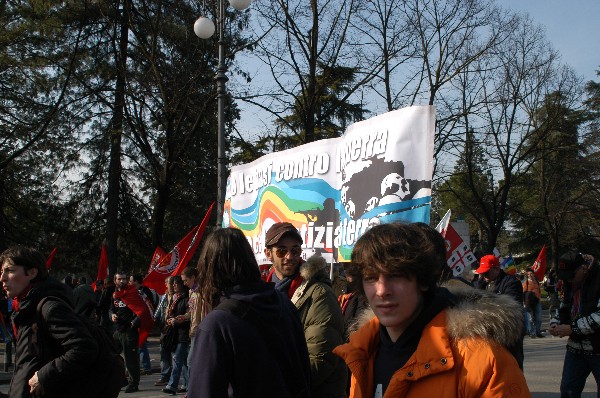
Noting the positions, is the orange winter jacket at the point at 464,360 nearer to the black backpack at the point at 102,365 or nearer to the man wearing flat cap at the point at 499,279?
the black backpack at the point at 102,365

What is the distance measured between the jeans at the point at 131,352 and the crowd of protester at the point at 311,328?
23.9 ft

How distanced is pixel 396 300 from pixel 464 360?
1.00ft

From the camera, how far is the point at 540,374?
11.1m

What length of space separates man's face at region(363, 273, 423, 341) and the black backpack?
205 cm

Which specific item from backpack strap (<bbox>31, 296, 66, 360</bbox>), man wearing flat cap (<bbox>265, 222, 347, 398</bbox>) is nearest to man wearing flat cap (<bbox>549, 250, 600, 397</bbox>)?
man wearing flat cap (<bbox>265, 222, 347, 398</bbox>)

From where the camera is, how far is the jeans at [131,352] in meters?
11.1

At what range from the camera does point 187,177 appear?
26.6 m

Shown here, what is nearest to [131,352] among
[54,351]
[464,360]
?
[54,351]

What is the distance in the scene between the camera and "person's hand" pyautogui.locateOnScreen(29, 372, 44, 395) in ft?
11.8

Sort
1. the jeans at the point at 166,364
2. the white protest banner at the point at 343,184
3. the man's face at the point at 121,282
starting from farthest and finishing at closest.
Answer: the man's face at the point at 121,282 → the jeans at the point at 166,364 → the white protest banner at the point at 343,184

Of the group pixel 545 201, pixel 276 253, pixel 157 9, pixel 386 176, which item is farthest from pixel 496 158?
pixel 276 253

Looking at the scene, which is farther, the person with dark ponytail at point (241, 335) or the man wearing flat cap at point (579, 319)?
the man wearing flat cap at point (579, 319)

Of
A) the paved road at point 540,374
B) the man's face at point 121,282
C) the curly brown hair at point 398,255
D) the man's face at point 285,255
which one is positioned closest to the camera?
the curly brown hair at point 398,255

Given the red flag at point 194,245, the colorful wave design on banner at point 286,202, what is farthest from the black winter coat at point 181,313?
the colorful wave design on banner at point 286,202
